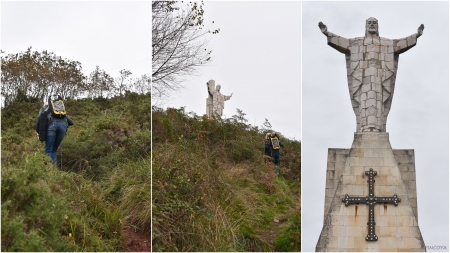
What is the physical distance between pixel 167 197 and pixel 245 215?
1.41 meters

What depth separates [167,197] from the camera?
8898 mm

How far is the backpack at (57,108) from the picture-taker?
9.77m

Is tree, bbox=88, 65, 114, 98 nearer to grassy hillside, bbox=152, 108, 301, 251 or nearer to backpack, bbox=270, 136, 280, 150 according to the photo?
grassy hillside, bbox=152, 108, 301, 251

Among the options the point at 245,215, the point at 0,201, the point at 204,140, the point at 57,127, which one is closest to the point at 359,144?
the point at 245,215

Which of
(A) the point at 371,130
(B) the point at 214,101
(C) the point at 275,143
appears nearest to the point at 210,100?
(B) the point at 214,101

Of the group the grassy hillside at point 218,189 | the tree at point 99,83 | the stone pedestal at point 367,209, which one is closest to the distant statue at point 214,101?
the grassy hillside at point 218,189

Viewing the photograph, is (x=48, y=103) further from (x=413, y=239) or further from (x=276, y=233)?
(x=413, y=239)

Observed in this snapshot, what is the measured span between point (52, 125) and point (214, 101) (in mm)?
5985

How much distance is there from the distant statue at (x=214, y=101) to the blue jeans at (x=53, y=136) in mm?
4838

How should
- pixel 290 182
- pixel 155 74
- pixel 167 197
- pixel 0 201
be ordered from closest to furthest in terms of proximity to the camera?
pixel 0 201 < pixel 167 197 < pixel 155 74 < pixel 290 182

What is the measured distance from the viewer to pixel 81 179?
9.17 metres

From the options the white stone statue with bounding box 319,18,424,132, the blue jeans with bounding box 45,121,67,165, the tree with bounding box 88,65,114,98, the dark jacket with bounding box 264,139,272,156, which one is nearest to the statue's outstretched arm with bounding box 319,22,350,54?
the white stone statue with bounding box 319,18,424,132

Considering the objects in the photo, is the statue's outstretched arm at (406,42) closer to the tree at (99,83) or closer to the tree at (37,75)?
the tree at (99,83)

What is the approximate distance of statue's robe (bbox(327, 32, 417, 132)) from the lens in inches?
404
